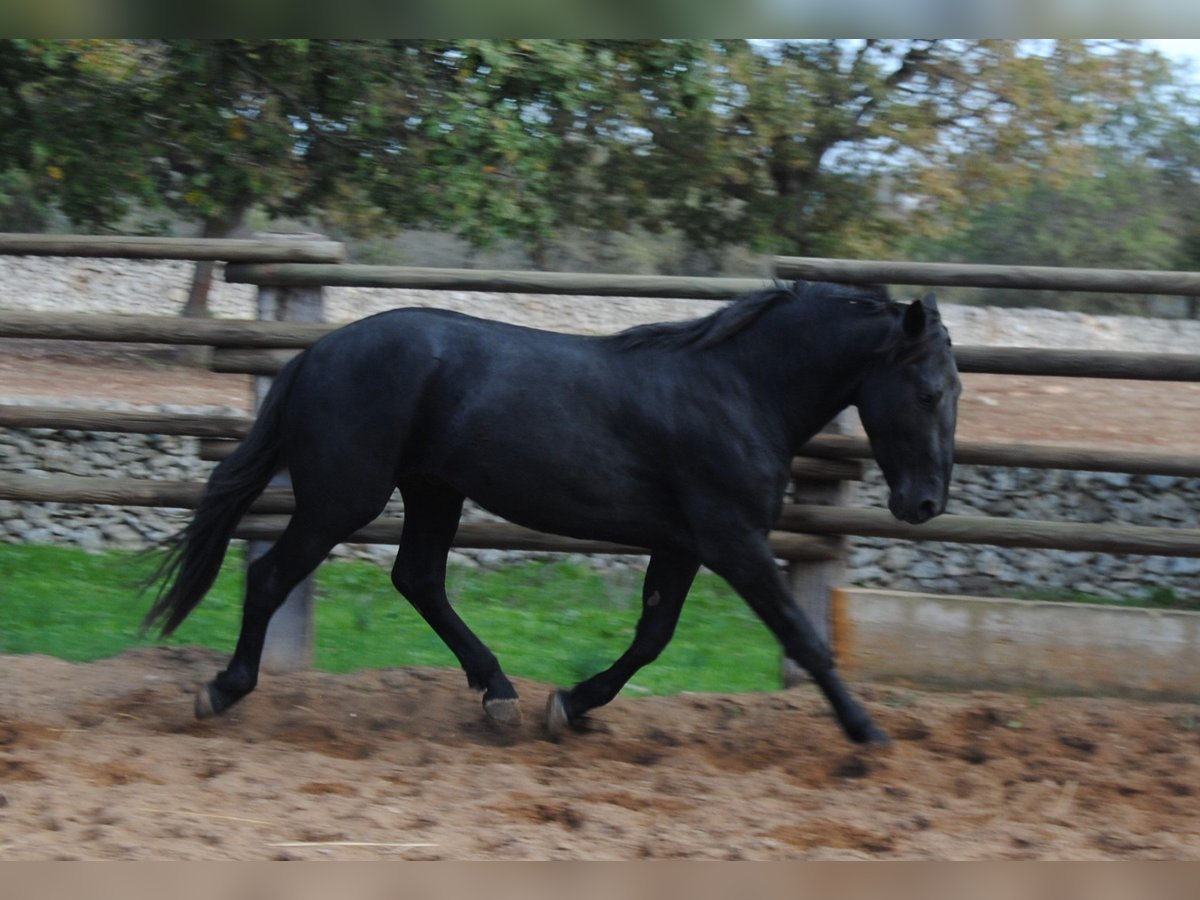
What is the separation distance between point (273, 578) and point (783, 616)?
1948mm

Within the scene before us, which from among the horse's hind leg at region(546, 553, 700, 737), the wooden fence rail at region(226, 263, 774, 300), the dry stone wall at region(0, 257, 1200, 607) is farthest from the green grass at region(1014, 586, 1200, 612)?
the horse's hind leg at region(546, 553, 700, 737)

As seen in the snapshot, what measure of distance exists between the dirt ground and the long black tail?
48cm

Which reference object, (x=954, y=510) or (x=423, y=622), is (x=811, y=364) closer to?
(x=423, y=622)

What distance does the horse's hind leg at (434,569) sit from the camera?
496 cm

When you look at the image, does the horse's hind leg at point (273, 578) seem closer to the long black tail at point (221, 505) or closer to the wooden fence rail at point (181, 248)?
the long black tail at point (221, 505)

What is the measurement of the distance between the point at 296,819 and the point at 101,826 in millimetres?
538

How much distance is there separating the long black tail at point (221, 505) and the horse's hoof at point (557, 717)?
1389mm

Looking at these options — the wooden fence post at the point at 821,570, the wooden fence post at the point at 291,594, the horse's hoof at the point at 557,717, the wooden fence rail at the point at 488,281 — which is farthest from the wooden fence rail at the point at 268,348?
the horse's hoof at the point at 557,717

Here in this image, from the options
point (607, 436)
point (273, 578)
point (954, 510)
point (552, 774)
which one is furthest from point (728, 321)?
point (954, 510)

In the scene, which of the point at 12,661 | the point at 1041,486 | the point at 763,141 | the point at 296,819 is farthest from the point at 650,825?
the point at 763,141

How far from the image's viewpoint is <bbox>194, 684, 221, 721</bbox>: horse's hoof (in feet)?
15.5

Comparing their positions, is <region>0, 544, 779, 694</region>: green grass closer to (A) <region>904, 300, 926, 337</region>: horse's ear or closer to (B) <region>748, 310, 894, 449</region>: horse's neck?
(B) <region>748, 310, 894, 449</region>: horse's neck

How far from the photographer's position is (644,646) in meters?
4.84

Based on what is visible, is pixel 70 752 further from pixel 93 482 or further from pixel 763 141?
pixel 763 141
